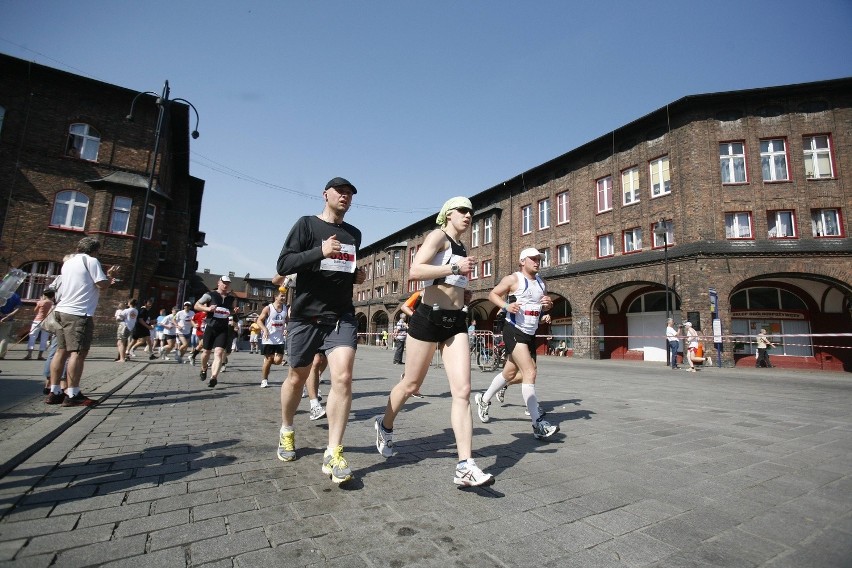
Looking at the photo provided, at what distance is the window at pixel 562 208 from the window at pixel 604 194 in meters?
2.10

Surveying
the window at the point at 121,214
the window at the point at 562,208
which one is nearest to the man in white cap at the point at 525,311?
the window at the point at 121,214

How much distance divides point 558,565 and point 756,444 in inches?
134

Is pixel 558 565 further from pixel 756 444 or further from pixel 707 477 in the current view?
pixel 756 444

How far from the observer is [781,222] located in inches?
747

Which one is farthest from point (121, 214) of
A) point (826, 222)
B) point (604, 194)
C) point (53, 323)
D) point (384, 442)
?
point (826, 222)

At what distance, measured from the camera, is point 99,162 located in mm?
19938

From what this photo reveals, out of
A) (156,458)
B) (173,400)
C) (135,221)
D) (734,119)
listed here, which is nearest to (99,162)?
(135,221)

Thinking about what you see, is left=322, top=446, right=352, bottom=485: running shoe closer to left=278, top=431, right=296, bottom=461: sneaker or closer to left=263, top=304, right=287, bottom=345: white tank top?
left=278, top=431, right=296, bottom=461: sneaker

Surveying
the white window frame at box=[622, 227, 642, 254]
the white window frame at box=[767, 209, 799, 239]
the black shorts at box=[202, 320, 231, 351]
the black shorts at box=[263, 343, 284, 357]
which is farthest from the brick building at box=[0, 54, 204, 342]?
the white window frame at box=[767, 209, 799, 239]

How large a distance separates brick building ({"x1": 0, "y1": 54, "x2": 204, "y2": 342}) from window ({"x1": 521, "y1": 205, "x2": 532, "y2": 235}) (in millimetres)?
22056

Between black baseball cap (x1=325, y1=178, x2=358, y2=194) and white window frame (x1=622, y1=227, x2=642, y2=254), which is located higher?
white window frame (x1=622, y1=227, x2=642, y2=254)

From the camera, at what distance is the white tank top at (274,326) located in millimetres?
7629

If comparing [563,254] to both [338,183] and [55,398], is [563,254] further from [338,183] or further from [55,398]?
[55,398]

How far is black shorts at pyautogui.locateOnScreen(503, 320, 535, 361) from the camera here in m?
4.61
